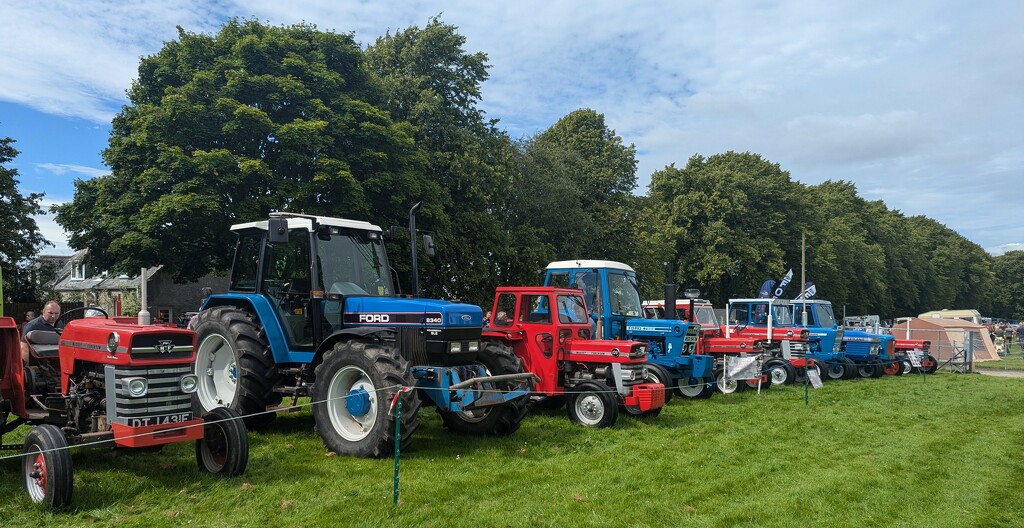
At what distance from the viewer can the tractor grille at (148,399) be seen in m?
5.84

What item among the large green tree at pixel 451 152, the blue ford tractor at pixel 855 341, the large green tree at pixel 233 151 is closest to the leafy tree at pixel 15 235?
the large green tree at pixel 233 151

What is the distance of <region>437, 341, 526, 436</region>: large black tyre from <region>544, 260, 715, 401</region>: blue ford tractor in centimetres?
315

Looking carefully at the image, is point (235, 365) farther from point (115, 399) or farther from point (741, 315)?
point (741, 315)

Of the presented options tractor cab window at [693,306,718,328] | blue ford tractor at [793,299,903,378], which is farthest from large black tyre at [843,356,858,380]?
tractor cab window at [693,306,718,328]

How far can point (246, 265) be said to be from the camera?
9070 millimetres

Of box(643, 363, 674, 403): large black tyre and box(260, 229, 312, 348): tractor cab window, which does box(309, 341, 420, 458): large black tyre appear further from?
box(643, 363, 674, 403): large black tyre

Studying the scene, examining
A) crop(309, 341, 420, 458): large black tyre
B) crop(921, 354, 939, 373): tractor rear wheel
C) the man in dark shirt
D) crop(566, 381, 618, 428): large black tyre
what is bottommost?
crop(921, 354, 939, 373): tractor rear wheel

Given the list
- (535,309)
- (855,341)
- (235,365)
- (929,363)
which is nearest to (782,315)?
(855,341)

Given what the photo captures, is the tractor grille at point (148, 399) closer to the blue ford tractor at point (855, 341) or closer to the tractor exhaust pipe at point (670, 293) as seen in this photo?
the tractor exhaust pipe at point (670, 293)

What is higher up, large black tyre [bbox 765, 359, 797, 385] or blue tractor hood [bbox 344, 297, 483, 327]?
blue tractor hood [bbox 344, 297, 483, 327]

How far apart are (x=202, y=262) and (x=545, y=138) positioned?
19057mm

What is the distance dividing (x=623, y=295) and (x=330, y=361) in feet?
21.3

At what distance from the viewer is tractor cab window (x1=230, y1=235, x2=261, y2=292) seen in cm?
890

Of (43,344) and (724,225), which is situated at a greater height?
(724,225)
